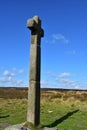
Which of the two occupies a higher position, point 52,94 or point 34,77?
point 34,77

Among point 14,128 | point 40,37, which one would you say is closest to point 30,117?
point 14,128

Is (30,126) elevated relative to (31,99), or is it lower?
lower

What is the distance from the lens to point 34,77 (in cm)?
1627

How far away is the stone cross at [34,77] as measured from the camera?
16203mm

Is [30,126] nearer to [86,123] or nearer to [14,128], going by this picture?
[14,128]

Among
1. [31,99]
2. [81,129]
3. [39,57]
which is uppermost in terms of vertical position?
[39,57]

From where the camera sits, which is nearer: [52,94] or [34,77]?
[34,77]

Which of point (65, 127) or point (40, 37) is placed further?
point (65, 127)

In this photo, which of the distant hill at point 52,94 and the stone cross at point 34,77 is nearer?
the stone cross at point 34,77

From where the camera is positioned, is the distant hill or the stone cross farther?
the distant hill

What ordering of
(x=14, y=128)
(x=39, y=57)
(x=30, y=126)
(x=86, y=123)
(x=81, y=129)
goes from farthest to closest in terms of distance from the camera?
(x=86, y=123) → (x=81, y=129) → (x=39, y=57) → (x=30, y=126) → (x=14, y=128)

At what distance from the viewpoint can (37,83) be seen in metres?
16.3

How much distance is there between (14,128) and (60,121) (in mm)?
7146

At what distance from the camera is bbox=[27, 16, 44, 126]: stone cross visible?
16203 mm
